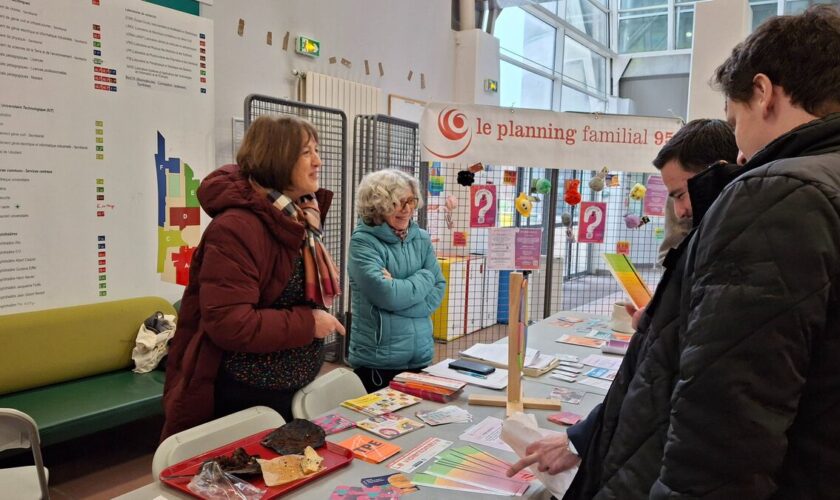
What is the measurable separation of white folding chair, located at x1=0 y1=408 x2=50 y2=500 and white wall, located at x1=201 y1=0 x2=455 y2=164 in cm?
236

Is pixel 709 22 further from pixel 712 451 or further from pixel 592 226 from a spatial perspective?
pixel 712 451

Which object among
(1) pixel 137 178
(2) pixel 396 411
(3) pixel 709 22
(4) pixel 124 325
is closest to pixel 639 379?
(2) pixel 396 411

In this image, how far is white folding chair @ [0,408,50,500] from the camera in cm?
193

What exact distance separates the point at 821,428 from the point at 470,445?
3.09 ft

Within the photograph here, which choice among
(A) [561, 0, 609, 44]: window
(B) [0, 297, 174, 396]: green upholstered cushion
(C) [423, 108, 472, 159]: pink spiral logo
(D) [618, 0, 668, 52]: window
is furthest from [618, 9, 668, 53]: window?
(B) [0, 297, 174, 396]: green upholstered cushion

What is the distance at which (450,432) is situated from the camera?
5.27 feet

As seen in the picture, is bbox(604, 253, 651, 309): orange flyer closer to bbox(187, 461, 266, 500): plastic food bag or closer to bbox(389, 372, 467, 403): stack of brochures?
bbox(389, 372, 467, 403): stack of brochures

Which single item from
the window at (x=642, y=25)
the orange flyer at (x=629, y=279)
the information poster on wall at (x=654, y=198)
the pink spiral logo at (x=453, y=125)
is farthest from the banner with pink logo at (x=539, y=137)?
the window at (x=642, y=25)

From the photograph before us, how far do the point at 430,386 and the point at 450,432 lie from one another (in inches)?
11.3

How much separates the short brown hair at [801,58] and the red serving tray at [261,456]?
1120 mm

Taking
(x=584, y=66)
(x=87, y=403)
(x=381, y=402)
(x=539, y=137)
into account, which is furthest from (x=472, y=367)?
(x=584, y=66)

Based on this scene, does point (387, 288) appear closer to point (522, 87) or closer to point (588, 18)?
point (522, 87)

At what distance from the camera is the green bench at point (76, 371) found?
8.84 ft

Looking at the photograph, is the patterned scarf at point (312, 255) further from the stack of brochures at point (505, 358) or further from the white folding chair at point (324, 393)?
the stack of brochures at point (505, 358)
